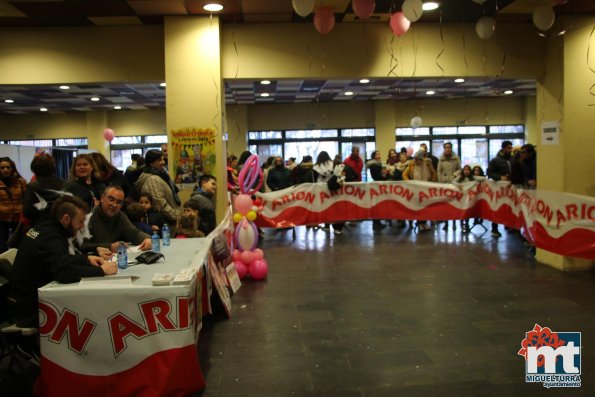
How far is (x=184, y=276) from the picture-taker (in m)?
3.14

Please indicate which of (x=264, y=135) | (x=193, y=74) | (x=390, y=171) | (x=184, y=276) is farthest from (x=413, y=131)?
(x=184, y=276)

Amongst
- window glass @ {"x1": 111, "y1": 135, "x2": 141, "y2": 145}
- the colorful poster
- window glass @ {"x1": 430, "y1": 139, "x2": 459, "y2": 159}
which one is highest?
window glass @ {"x1": 111, "y1": 135, "x2": 141, "y2": 145}

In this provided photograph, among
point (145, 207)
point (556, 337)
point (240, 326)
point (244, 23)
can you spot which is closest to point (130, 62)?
point (244, 23)

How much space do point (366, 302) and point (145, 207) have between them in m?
2.42

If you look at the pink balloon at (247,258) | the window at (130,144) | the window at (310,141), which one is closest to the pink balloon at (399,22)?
the pink balloon at (247,258)

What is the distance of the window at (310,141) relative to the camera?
17.4 m

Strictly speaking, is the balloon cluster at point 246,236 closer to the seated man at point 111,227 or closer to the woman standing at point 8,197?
the seated man at point 111,227

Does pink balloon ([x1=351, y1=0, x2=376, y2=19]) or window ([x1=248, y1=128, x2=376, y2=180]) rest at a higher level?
pink balloon ([x1=351, y1=0, x2=376, y2=19])

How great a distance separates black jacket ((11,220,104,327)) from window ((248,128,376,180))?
14308 mm

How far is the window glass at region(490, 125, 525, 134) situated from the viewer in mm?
17594

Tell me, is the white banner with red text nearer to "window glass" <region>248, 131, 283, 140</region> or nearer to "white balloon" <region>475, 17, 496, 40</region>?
"white balloon" <region>475, 17, 496, 40</region>

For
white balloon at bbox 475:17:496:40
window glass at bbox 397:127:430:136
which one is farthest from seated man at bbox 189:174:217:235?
window glass at bbox 397:127:430:136

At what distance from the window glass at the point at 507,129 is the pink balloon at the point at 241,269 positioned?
45.1 feet

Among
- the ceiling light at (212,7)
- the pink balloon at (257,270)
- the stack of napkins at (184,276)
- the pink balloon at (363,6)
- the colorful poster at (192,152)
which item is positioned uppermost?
the ceiling light at (212,7)
